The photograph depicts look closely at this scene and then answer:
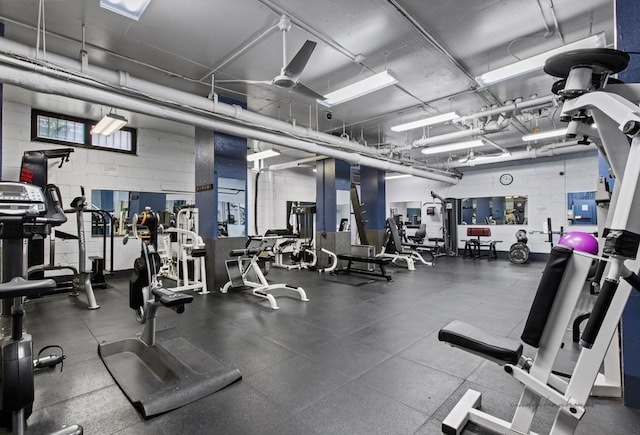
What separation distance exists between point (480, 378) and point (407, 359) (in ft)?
1.99

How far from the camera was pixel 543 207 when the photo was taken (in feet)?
32.9

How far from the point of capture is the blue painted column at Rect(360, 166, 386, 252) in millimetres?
9523

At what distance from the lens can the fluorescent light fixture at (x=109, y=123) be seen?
523cm

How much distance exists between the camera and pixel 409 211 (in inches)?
531

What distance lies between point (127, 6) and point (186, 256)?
390cm

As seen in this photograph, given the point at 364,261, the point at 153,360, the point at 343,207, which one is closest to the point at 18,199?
the point at 153,360

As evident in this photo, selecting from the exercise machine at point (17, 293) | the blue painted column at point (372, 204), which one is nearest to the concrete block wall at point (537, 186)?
the blue painted column at point (372, 204)

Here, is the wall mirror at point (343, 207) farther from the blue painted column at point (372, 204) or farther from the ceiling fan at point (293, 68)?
the ceiling fan at point (293, 68)

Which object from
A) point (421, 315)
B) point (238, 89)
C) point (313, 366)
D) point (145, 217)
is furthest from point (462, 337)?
point (238, 89)

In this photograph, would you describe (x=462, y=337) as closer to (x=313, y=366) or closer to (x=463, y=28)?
(x=313, y=366)

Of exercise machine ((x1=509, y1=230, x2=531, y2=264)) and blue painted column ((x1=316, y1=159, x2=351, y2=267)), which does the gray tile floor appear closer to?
blue painted column ((x1=316, y1=159, x2=351, y2=267))

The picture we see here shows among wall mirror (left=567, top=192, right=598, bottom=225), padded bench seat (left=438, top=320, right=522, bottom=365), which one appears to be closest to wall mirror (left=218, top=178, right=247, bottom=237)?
padded bench seat (left=438, top=320, right=522, bottom=365)

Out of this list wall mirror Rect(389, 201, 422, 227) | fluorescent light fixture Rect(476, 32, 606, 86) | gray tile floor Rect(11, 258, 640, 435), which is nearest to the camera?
gray tile floor Rect(11, 258, 640, 435)

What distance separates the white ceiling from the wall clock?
5674mm
